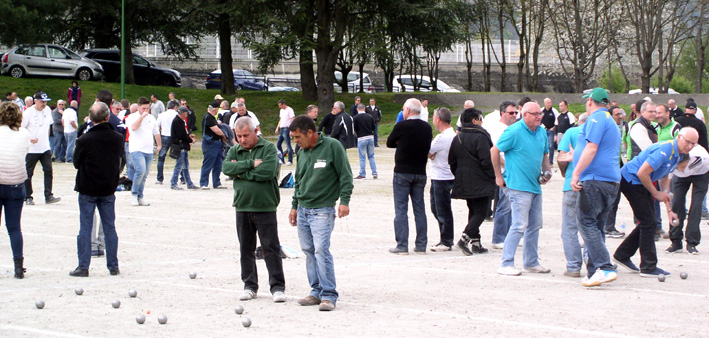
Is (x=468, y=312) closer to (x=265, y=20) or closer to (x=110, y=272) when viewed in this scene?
(x=110, y=272)

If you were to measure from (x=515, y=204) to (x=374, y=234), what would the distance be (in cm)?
337

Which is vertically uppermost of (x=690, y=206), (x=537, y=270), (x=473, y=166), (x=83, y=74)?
(x=83, y=74)

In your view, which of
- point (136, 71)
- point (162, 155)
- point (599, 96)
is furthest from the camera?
point (136, 71)

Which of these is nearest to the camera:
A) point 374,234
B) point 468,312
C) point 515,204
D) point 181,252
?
Answer: point 468,312

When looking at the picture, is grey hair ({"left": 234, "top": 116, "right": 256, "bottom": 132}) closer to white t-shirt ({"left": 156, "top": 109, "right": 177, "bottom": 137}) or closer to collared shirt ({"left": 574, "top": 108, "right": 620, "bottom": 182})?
collared shirt ({"left": 574, "top": 108, "right": 620, "bottom": 182})

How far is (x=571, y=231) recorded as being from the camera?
8.78 metres

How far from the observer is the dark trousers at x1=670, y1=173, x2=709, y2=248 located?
10.7 metres

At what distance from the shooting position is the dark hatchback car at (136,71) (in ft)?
138

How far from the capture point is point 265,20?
117 feet

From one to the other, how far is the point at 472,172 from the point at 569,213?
1.80m

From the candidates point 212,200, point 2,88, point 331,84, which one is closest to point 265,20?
point 331,84

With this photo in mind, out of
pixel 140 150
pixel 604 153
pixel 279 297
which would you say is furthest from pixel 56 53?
pixel 604 153

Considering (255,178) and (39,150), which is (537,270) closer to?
(255,178)

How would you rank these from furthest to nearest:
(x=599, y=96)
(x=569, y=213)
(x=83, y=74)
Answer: (x=83, y=74) → (x=569, y=213) → (x=599, y=96)
